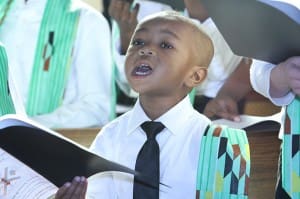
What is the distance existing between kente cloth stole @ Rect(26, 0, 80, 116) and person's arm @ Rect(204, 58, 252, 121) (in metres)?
0.36

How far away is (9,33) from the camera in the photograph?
1.53m

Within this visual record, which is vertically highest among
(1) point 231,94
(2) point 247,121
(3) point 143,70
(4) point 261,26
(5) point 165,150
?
(4) point 261,26

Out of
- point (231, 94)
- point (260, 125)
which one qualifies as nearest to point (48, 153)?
point (260, 125)

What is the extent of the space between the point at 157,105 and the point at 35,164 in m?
0.22

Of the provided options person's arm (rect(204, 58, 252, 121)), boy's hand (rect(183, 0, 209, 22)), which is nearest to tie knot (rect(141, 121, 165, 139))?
person's arm (rect(204, 58, 252, 121))

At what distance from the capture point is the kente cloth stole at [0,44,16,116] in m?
0.99

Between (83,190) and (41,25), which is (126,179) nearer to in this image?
(83,190)

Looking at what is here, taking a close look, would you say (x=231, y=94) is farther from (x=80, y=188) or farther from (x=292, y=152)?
(x=80, y=188)

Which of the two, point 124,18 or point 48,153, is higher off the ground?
point 48,153

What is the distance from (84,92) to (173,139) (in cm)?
61

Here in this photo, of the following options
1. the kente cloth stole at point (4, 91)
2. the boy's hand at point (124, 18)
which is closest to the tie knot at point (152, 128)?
the kente cloth stole at point (4, 91)

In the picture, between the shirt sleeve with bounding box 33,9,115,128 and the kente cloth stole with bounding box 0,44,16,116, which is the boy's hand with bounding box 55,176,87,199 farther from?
the shirt sleeve with bounding box 33,9,115,128

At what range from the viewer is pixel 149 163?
934 mm

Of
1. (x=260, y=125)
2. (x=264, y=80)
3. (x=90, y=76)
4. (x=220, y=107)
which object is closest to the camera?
(x=264, y=80)
